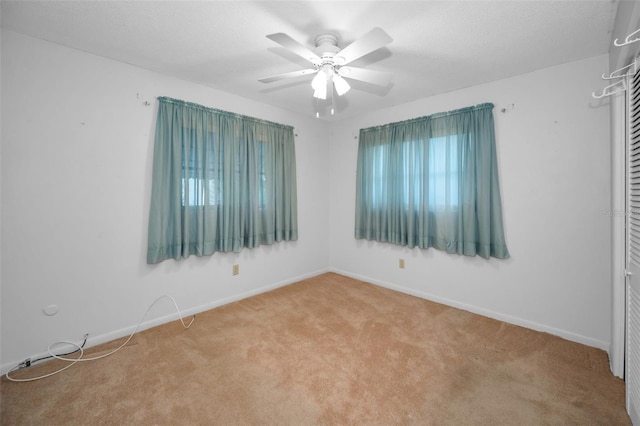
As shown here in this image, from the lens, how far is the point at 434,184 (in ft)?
10.3

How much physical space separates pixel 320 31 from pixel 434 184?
6.83ft

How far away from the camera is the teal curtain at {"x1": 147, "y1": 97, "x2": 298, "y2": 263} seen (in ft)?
8.45

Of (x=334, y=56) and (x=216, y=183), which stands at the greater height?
(x=334, y=56)

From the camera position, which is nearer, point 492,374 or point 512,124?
point 492,374

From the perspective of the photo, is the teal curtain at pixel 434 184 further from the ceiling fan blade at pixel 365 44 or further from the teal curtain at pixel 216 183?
the ceiling fan blade at pixel 365 44

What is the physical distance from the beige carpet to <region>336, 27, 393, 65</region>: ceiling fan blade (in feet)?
7.14

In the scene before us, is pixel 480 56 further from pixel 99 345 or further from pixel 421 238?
pixel 99 345

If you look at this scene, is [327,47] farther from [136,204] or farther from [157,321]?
[157,321]

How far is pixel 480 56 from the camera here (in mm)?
2264

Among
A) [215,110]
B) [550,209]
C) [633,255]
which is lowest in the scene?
[633,255]

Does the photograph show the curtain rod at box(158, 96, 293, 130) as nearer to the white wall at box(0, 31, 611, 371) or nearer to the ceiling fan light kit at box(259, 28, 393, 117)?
the white wall at box(0, 31, 611, 371)

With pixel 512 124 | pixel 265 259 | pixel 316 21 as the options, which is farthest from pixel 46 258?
pixel 512 124

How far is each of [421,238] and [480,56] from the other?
1928mm

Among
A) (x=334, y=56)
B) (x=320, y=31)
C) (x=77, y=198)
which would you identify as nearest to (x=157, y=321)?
(x=77, y=198)
